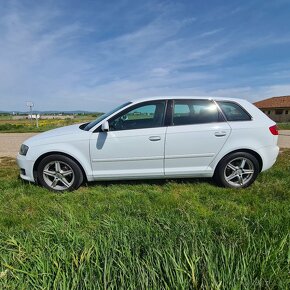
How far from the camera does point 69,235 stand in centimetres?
230

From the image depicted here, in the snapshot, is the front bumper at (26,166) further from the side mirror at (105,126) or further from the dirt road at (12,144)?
the dirt road at (12,144)

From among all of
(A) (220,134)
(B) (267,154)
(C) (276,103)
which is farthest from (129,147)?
(C) (276,103)

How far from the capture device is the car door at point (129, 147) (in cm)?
421

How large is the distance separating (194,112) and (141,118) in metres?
0.96

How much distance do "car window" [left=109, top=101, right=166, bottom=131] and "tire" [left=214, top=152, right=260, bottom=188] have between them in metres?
1.37

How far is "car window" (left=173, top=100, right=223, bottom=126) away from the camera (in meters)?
4.35

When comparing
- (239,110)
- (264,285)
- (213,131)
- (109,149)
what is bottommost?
(264,285)

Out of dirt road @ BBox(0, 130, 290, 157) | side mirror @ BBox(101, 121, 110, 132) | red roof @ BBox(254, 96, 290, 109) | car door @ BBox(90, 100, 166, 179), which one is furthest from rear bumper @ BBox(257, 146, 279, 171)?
red roof @ BBox(254, 96, 290, 109)

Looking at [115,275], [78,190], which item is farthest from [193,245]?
[78,190]

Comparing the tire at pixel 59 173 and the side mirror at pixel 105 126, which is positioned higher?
the side mirror at pixel 105 126

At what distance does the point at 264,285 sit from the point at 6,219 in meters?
3.07

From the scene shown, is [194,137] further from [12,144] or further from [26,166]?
[12,144]

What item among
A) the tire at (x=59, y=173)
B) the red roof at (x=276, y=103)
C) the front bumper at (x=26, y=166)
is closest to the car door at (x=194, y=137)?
the tire at (x=59, y=173)

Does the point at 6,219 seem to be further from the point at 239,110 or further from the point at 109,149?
the point at 239,110
